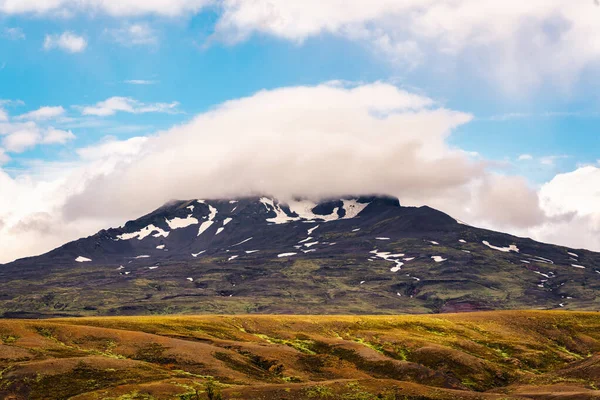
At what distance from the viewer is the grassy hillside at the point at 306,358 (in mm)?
85188

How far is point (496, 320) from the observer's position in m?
158

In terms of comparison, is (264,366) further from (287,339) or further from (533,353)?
(533,353)

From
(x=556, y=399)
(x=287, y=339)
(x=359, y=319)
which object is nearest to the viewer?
(x=556, y=399)

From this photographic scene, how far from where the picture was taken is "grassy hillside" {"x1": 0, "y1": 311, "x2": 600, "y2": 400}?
85188 mm

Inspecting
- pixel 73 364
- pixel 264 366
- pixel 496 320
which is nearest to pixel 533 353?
pixel 496 320

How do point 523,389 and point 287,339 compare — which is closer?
point 523,389

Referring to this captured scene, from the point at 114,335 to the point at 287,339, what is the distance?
3509 centimetres

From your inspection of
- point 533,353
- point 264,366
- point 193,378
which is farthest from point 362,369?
point 533,353

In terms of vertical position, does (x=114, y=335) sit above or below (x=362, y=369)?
above

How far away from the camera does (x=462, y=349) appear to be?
433 feet

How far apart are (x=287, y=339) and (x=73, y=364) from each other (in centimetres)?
4843

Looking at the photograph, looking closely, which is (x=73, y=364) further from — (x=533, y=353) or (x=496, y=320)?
(x=496, y=320)

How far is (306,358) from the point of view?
110750mm

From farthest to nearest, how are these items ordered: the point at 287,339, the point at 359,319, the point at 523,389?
the point at 359,319
the point at 287,339
the point at 523,389
